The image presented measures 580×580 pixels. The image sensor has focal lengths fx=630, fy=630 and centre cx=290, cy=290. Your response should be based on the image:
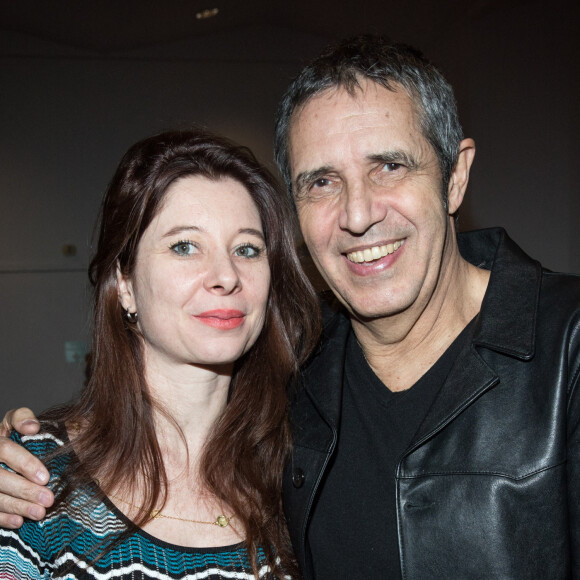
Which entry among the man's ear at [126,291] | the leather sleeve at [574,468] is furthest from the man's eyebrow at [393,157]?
the man's ear at [126,291]

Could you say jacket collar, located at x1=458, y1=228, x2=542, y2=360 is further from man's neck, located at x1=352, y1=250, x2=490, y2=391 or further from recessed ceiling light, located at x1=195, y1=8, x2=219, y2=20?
recessed ceiling light, located at x1=195, y1=8, x2=219, y2=20

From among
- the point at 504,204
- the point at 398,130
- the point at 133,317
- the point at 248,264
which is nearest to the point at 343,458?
the point at 248,264

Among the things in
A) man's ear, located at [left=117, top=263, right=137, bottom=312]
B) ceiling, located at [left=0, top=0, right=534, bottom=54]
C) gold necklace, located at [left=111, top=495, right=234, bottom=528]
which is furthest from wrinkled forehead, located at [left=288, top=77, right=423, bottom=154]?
ceiling, located at [left=0, top=0, right=534, bottom=54]

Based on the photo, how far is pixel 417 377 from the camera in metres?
1.63

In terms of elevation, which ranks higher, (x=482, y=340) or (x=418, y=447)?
(x=482, y=340)

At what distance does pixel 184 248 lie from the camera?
1699 mm

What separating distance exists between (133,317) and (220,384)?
323 mm

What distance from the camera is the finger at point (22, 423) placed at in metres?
1.63

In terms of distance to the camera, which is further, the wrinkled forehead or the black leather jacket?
the wrinkled forehead

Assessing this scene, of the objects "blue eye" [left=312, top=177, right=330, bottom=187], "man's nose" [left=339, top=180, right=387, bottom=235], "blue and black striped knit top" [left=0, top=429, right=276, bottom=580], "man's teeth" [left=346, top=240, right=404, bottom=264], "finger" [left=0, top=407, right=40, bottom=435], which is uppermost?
"blue eye" [left=312, top=177, right=330, bottom=187]

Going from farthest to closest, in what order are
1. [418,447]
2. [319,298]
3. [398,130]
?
1. [319,298]
2. [398,130]
3. [418,447]

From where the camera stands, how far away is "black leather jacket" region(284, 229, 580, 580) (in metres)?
1.34

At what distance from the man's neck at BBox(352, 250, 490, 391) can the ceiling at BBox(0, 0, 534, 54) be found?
4.31m

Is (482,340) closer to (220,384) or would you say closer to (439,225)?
(439,225)
